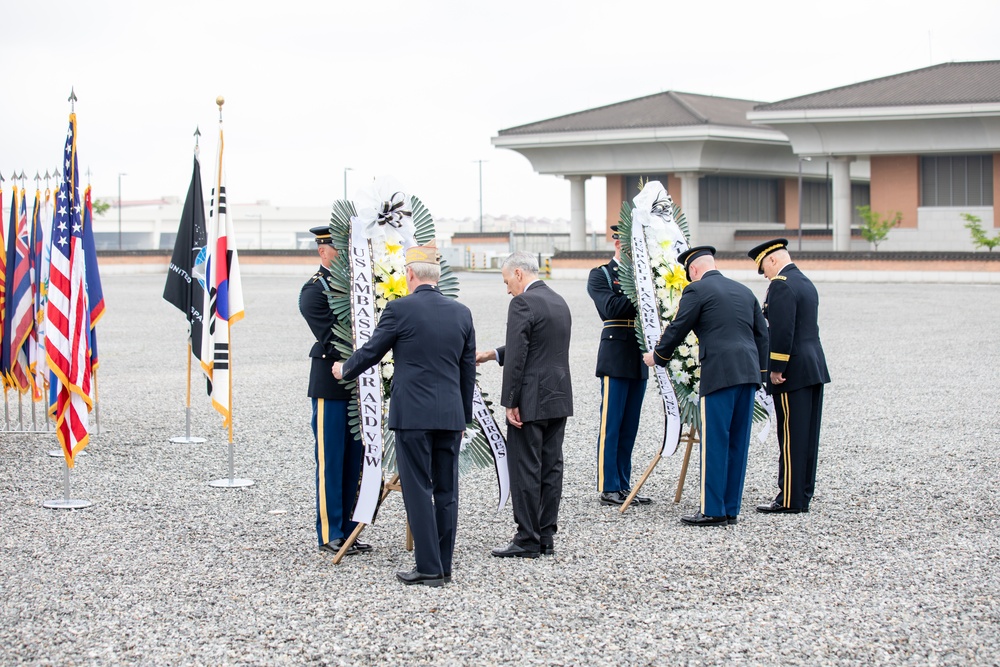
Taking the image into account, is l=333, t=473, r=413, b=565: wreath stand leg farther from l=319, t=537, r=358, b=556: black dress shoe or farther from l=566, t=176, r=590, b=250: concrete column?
l=566, t=176, r=590, b=250: concrete column

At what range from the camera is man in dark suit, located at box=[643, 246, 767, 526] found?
766 centimetres

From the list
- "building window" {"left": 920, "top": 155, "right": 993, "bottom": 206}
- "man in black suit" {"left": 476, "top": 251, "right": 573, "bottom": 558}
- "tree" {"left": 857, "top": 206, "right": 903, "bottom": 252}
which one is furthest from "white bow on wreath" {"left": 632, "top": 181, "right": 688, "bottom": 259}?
"building window" {"left": 920, "top": 155, "right": 993, "bottom": 206}

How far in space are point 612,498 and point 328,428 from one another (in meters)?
2.37

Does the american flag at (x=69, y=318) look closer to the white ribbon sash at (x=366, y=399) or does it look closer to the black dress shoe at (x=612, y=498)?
the white ribbon sash at (x=366, y=399)

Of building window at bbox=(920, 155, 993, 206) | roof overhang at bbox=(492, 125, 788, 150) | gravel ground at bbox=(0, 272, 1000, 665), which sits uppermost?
roof overhang at bbox=(492, 125, 788, 150)

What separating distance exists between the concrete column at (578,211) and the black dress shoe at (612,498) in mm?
54420

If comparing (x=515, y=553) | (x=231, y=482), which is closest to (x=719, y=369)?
(x=515, y=553)

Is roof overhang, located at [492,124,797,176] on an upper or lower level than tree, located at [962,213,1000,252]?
upper

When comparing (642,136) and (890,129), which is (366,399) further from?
(642,136)

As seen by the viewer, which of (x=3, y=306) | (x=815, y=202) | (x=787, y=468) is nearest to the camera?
(x=787, y=468)

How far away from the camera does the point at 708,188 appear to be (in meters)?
62.3

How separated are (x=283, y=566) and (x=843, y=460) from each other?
17.2 ft

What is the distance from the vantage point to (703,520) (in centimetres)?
765

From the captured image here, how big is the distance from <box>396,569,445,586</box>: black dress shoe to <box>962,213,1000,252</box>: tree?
43693 mm
